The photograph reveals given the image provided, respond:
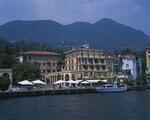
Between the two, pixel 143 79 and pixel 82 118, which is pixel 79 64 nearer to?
pixel 143 79

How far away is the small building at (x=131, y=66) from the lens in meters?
160

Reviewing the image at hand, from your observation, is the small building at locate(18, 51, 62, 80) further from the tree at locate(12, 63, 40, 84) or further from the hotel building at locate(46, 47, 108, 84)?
the tree at locate(12, 63, 40, 84)

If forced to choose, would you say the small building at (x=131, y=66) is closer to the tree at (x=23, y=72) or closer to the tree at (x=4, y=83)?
the tree at (x=23, y=72)

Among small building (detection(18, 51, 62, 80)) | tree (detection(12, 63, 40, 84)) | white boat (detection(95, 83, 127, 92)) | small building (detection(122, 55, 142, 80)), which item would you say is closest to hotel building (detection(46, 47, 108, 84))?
small building (detection(18, 51, 62, 80))

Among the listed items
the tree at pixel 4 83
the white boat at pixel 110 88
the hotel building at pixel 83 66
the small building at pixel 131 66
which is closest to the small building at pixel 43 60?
the hotel building at pixel 83 66

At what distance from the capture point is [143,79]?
150500 millimetres

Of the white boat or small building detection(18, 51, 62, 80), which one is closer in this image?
the white boat

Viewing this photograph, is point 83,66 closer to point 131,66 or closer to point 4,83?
point 131,66

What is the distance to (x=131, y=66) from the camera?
16062cm

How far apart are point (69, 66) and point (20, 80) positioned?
26492 mm

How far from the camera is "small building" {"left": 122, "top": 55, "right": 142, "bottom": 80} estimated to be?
159875 mm

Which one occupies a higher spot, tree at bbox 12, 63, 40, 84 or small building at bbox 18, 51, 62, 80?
small building at bbox 18, 51, 62, 80

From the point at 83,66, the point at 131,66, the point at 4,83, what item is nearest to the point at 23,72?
the point at 4,83

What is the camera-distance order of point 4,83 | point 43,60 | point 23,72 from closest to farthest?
point 4,83 → point 23,72 → point 43,60
